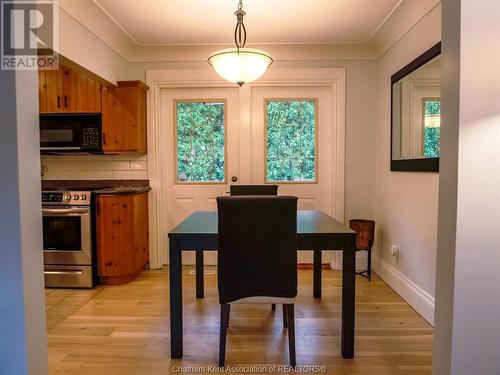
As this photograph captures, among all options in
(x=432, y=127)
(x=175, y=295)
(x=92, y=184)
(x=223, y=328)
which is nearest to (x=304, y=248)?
(x=223, y=328)

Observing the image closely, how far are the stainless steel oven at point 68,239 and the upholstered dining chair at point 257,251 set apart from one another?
1.83 meters

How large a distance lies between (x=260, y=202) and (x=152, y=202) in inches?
88.4

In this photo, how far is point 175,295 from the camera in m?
1.94

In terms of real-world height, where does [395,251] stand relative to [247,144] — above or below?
below

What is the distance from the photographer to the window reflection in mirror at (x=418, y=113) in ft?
7.73

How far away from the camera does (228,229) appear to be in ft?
5.75

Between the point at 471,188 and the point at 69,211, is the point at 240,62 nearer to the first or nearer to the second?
the point at 471,188

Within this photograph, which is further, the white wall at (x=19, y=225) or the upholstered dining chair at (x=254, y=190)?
the upholstered dining chair at (x=254, y=190)

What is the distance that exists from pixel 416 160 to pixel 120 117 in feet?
9.00

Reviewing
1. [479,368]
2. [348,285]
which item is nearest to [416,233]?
[348,285]

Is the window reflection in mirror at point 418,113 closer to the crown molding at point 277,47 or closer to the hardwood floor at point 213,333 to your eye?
the crown molding at point 277,47

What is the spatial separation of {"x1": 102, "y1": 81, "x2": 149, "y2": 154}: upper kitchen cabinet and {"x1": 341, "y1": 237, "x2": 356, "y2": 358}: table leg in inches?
94.2

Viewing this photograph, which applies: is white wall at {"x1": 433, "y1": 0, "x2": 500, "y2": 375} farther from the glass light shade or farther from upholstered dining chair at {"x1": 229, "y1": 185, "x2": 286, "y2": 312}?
upholstered dining chair at {"x1": 229, "y1": 185, "x2": 286, "y2": 312}

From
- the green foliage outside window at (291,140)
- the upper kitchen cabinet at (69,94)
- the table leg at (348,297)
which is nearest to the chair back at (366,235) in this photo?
the green foliage outside window at (291,140)
